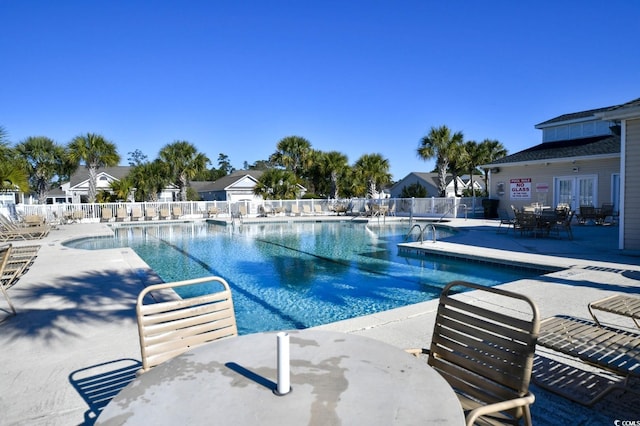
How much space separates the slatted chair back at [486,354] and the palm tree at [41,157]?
32102mm

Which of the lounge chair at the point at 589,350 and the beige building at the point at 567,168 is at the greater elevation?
the beige building at the point at 567,168

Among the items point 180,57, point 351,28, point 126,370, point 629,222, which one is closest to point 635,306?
point 126,370

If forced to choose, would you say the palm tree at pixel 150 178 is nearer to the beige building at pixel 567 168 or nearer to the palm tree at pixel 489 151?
the beige building at pixel 567 168

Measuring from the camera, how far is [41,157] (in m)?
28.5

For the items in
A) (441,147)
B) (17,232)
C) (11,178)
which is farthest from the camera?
(441,147)

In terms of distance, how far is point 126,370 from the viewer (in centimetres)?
310

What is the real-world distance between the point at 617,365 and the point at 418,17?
1746cm

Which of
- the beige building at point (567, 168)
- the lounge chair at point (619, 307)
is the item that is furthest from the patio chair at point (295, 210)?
the lounge chair at point (619, 307)

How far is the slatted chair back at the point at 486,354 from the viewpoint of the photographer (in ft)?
5.68

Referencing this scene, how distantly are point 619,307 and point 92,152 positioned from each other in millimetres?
28152

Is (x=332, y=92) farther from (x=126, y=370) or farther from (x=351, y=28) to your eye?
(x=126, y=370)

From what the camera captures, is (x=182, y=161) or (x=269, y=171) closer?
(x=182, y=161)

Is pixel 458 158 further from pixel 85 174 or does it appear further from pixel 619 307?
pixel 85 174

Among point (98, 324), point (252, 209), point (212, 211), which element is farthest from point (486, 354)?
point (252, 209)
